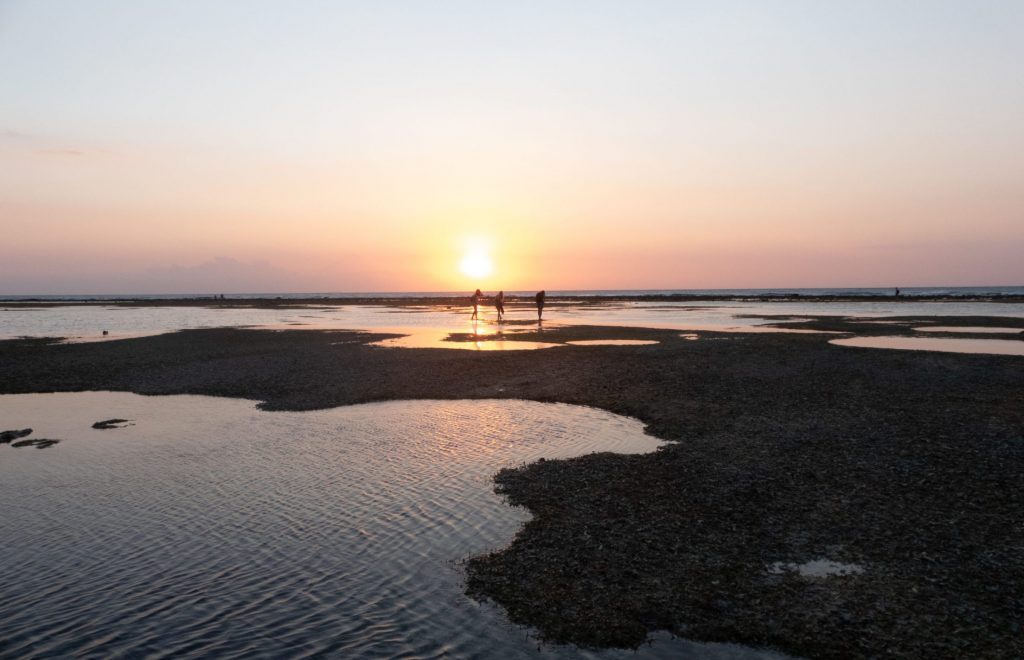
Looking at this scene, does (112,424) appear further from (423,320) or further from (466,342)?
(423,320)

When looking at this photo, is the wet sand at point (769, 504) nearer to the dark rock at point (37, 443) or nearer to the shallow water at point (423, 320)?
the dark rock at point (37, 443)

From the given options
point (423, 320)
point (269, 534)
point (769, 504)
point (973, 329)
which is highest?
point (423, 320)

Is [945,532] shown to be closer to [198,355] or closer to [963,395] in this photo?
[963,395]

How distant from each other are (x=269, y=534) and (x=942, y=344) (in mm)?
43777

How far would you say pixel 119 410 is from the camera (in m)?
24.0

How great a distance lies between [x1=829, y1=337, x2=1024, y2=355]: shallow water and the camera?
36.9 meters

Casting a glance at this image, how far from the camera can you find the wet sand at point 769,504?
8.55m

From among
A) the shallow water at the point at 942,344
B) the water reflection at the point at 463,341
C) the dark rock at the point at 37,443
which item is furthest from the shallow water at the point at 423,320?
the dark rock at the point at 37,443

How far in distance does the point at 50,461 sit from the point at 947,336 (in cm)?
5390

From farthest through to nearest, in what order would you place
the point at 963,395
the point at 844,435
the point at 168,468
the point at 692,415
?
the point at 963,395 < the point at 692,415 < the point at 844,435 < the point at 168,468

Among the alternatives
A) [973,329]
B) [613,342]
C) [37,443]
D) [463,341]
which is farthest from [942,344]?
[37,443]

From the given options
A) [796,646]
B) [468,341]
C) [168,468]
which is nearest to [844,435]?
[796,646]

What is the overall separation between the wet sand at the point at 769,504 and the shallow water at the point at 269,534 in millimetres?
831

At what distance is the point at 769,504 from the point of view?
12672mm
